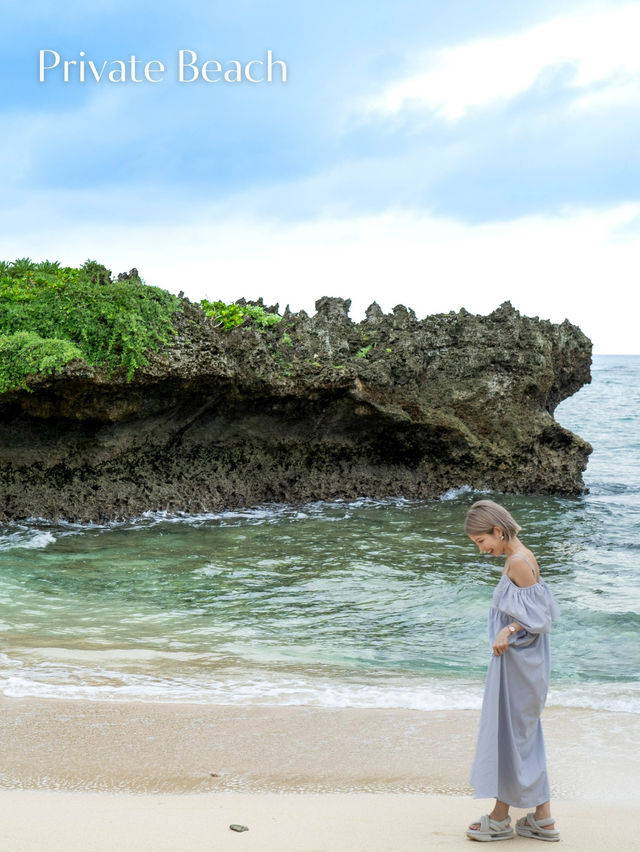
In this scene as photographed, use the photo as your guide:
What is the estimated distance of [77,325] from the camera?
13.4 m

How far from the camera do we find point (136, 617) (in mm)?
9297

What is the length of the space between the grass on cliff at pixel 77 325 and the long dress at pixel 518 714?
9848 millimetres

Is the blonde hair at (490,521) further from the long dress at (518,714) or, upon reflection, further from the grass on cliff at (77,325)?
the grass on cliff at (77,325)

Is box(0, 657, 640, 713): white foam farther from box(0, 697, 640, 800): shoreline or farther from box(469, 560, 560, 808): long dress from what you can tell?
box(469, 560, 560, 808): long dress

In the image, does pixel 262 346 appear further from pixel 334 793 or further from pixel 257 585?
pixel 334 793

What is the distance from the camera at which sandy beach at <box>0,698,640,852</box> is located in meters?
4.23

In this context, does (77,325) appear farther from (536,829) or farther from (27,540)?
(536,829)

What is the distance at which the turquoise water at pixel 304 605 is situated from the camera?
7.12 metres

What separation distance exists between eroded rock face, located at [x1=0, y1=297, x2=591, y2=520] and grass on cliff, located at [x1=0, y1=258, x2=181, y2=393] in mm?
331

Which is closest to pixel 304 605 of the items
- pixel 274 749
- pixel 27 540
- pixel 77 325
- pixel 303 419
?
pixel 274 749

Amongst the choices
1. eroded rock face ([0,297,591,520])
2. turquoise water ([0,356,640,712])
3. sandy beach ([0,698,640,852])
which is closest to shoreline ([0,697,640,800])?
sandy beach ([0,698,640,852])

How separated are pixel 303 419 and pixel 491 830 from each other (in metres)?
12.3

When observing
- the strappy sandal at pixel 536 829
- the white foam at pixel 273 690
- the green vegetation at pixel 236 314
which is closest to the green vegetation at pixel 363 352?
the green vegetation at pixel 236 314

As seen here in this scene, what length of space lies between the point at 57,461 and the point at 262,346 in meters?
4.17
